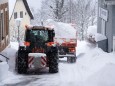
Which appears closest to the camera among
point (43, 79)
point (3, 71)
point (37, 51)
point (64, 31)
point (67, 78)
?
point (3, 71)

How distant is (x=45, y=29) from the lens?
2045cm

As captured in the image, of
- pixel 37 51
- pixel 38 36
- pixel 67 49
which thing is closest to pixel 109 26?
pixel 67 49

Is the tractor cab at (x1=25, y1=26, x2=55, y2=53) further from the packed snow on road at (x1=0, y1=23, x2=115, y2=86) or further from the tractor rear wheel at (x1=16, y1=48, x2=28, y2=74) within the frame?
the packed snow on road at (x1=0, y1=23, x2=115, y2=86)

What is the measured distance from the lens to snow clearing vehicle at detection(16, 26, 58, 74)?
758 inches

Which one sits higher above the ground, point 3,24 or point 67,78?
point 3,24

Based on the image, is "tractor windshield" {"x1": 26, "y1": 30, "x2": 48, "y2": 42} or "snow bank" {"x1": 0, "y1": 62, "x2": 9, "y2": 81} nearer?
"snow bank" {"x1": 0, "y1": 62, "x2": 9, "y2": 81}

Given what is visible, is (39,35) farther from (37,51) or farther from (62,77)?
(62,77)

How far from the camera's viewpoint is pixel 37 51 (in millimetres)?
19969

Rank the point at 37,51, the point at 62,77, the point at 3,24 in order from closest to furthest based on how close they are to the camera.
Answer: the point at 62,77 → the point at 37,51 → the point at 3,24

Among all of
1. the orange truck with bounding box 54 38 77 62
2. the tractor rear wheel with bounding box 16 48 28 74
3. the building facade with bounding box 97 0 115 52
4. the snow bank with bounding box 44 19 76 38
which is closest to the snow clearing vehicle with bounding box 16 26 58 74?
the tractor rear wheel with bounding box 16 48 28 74

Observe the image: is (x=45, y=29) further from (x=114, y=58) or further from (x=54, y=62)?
(x=114, y=58)

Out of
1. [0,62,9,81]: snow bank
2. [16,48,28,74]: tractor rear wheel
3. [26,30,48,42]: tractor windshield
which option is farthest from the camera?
[26,30,48,42]: tractor windshield

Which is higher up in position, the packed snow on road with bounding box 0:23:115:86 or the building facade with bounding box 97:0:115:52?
the building facade with bounding box 97:0:115:52

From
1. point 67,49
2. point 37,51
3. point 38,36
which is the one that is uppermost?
point 38,36
